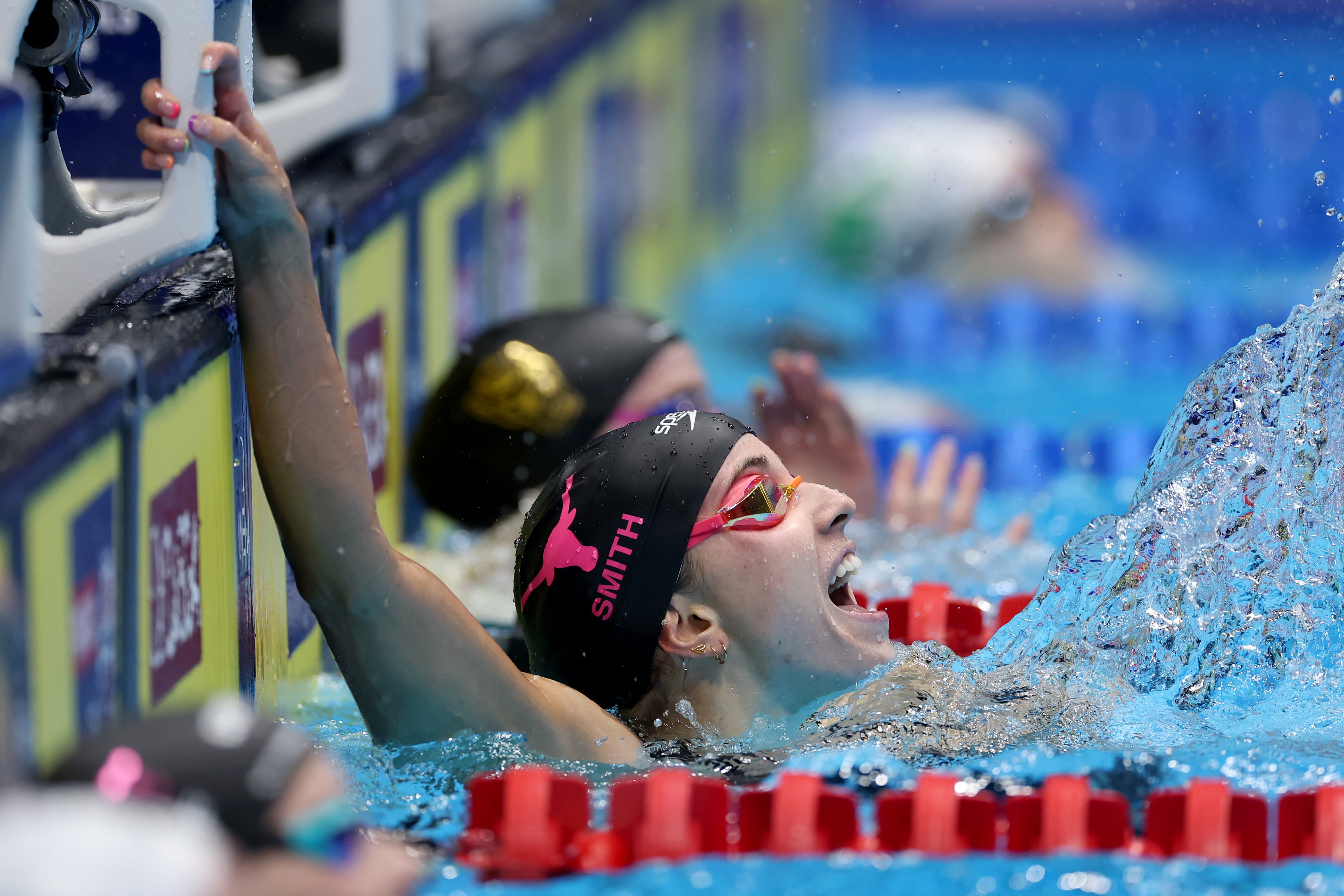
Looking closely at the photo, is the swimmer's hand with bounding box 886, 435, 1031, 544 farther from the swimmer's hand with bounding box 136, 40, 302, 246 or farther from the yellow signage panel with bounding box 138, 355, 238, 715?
the swimmer's hand with bounding box 136, 40, 302, 246

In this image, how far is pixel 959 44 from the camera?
963 centimetres

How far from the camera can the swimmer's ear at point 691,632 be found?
2209 mm

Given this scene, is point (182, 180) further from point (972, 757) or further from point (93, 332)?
point (972, 757)

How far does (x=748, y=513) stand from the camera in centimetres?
224

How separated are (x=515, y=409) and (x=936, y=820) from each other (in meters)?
1.80

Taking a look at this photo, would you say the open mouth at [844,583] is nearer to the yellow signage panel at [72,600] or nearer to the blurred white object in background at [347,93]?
the yellow signage panel at [72,600]

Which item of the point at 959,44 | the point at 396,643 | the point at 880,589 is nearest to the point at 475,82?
the point at 880,589

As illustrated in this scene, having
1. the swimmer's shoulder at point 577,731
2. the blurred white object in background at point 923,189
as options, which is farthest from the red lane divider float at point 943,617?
the blurred white object in background at point 923,189

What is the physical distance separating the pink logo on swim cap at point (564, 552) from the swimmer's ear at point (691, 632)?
0.13 m

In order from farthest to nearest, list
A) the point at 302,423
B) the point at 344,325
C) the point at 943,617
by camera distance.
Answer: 1. the point at 344,325
2. the point at 943,617
3. the point at 302,423

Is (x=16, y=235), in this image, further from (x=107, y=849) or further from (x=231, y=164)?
(x=107, y=849)

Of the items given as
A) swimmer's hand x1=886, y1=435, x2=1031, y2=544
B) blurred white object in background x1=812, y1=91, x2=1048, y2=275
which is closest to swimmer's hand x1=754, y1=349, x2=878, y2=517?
swimmer's hand x1=886, y1=435, x2=1031, y2=544

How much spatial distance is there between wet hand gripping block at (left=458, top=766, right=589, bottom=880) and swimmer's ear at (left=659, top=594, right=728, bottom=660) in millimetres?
382

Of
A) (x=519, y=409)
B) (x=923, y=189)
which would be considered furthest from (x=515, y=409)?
(x=923, y=189)
